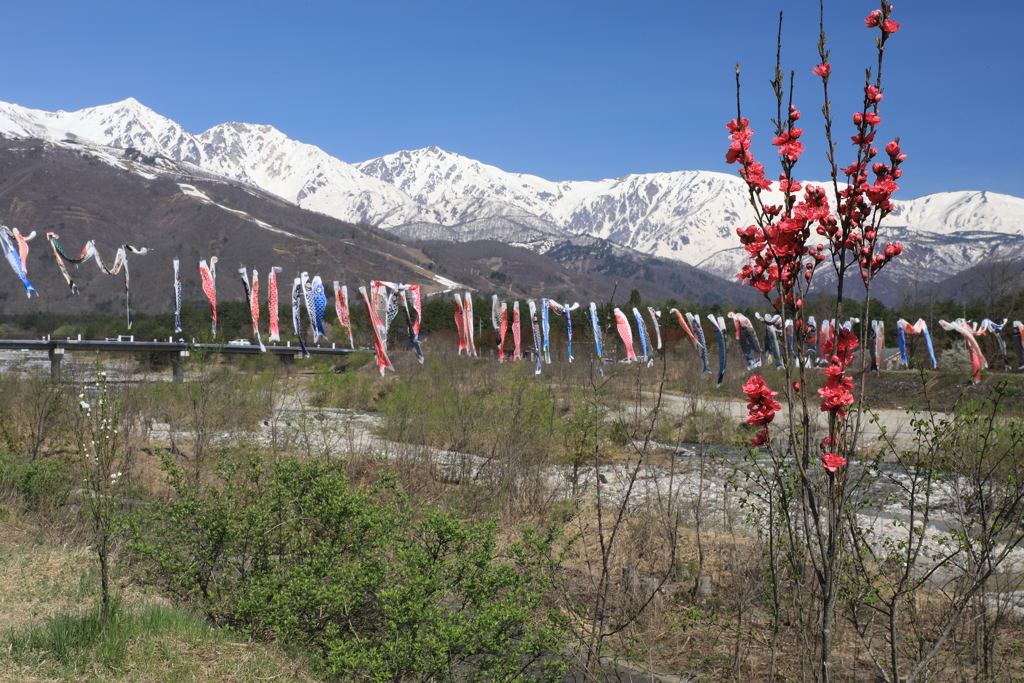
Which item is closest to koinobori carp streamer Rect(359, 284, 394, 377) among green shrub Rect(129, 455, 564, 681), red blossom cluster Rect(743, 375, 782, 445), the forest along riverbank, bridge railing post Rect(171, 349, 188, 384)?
the forest along riverbank

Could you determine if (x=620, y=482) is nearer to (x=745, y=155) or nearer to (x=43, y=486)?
(x=43, y=486)

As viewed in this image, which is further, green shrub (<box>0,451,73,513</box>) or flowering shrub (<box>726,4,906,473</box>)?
green shrub (<box>0,451,73,513</box>)

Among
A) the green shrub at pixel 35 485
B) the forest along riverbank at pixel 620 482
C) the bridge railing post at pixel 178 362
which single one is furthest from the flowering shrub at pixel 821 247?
the bridge railing post at pixel 178 362

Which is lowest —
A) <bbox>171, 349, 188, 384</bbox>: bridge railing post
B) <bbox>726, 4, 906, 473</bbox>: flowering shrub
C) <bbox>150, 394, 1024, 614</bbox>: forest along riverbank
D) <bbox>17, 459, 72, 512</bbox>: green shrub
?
<bbox>150, 394, 1024, 614</bbox>: forest along riverbank

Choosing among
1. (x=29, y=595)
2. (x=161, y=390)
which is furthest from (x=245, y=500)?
(x=161, y=390)

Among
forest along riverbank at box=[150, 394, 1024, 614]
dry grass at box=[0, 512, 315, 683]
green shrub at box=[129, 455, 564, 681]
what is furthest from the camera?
forest along riverbank at box=[150, 394, 1024, 614]

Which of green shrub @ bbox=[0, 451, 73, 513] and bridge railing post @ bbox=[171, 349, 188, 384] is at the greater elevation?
bridge railing post @ bbox=[171, 349, 188, 384]

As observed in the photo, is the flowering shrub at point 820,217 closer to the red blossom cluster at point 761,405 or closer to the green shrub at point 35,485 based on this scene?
the red blossom cluster at point 761,405

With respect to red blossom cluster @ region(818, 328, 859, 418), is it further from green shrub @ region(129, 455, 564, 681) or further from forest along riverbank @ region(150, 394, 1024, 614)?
forest along riverbank @ region(150, 394, 1024, 614)

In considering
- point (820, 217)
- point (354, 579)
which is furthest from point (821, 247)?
point (354, 579)

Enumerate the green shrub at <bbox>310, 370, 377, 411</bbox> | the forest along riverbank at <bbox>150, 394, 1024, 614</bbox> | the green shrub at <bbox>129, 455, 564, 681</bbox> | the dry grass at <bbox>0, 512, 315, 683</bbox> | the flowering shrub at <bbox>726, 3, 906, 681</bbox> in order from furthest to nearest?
the green shrub at <bbox>310, 370, 377, 411</bbox>, the forest along riverbank at <bbox>150, 394, 1024, 614</bbox>, the green shrub at <bbox>129, 455, 564, 681</bbox>, the dry grass at <bbox>0, 512, 315, 683</bbox>, the flowering shrub at <bbox>726, 3, 906, 681</bbox>

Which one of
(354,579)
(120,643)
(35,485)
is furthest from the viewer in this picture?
(35,485)

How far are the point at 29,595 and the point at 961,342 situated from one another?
3678 centimetres

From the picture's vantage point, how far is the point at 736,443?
4055 millimetres
